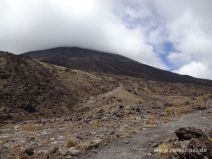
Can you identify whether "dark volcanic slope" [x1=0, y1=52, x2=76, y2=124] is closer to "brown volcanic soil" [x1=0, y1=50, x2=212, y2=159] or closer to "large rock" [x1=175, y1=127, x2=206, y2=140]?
"brown volcanic soil" [x1=0, y1=50, x2=212, y2=159]

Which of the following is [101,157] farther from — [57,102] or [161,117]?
[57,102]

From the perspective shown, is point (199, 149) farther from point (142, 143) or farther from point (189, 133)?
point (142, 143)

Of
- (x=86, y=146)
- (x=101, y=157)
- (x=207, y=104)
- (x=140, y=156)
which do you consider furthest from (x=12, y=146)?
(x=207, y=104)

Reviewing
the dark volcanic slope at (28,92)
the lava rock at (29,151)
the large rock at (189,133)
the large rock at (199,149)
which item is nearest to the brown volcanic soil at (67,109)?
the dark volcanic slope at (28,92)

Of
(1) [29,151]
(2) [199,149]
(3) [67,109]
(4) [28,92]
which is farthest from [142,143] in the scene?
(4) [28,92]

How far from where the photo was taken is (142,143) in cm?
2164

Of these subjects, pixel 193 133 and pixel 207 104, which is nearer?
pixel 193 133

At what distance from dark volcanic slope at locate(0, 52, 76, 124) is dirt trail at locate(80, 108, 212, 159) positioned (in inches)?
795

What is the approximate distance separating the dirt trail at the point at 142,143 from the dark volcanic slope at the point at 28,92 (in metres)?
20.2

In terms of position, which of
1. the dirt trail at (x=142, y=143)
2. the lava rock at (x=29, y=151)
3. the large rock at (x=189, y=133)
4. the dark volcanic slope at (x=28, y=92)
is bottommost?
the lava rock at (x=29, y=151)

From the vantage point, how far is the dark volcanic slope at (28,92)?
4587cm

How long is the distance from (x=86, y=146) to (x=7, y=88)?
105 ft

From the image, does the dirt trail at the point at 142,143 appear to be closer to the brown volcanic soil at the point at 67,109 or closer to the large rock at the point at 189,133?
the brown volcanic soil at the point at 67,109

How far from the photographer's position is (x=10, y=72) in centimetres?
5625
